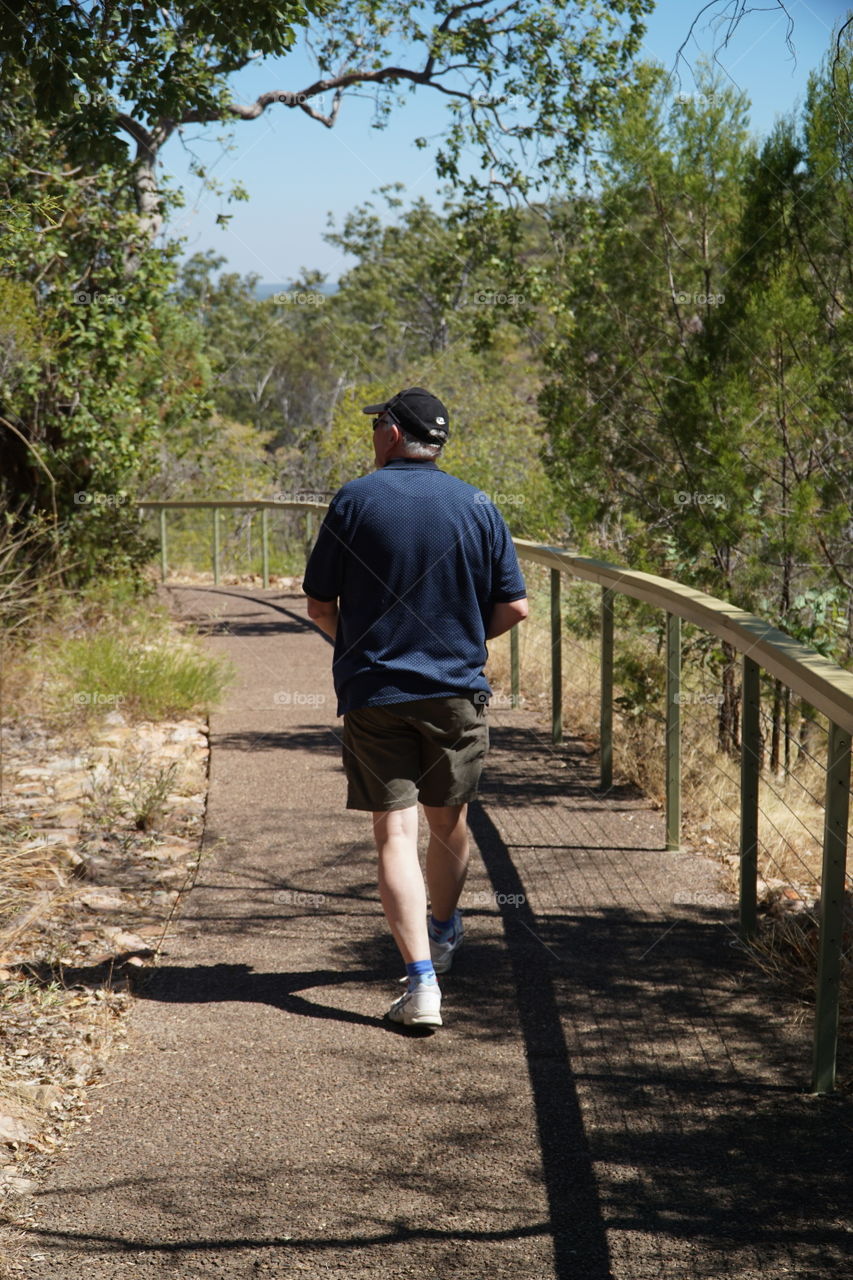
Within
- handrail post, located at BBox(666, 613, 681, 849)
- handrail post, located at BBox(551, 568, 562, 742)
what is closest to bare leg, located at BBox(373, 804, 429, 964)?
handrail post, located at BBox(666, 613, 681, 849)

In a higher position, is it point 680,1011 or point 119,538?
point 119,538

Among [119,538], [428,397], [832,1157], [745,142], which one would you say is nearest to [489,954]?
[832,1157]

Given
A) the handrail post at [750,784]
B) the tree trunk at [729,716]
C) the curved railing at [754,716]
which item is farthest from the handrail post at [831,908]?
the tree trunk at [729,716]

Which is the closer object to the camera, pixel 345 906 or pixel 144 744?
pixel 345 906

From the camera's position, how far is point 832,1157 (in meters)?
3.16

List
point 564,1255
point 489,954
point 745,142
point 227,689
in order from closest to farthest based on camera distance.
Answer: point 564,1255, point 489,954, point 745,142, point 227,689

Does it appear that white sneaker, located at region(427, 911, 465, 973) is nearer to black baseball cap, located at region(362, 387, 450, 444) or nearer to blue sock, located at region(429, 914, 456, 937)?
blue sock, located at region(429, 914, 456, 937)

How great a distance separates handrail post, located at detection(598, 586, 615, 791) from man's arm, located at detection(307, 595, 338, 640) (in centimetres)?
237

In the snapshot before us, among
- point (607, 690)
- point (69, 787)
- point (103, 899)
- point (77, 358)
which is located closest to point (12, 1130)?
point (103, 899)

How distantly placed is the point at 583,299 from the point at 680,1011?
588 cm

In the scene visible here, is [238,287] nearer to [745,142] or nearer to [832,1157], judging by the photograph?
[745,142]

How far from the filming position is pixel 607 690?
21.1 ft

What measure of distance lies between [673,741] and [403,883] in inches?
79.4

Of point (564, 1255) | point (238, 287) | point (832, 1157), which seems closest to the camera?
point (564, 1255)
